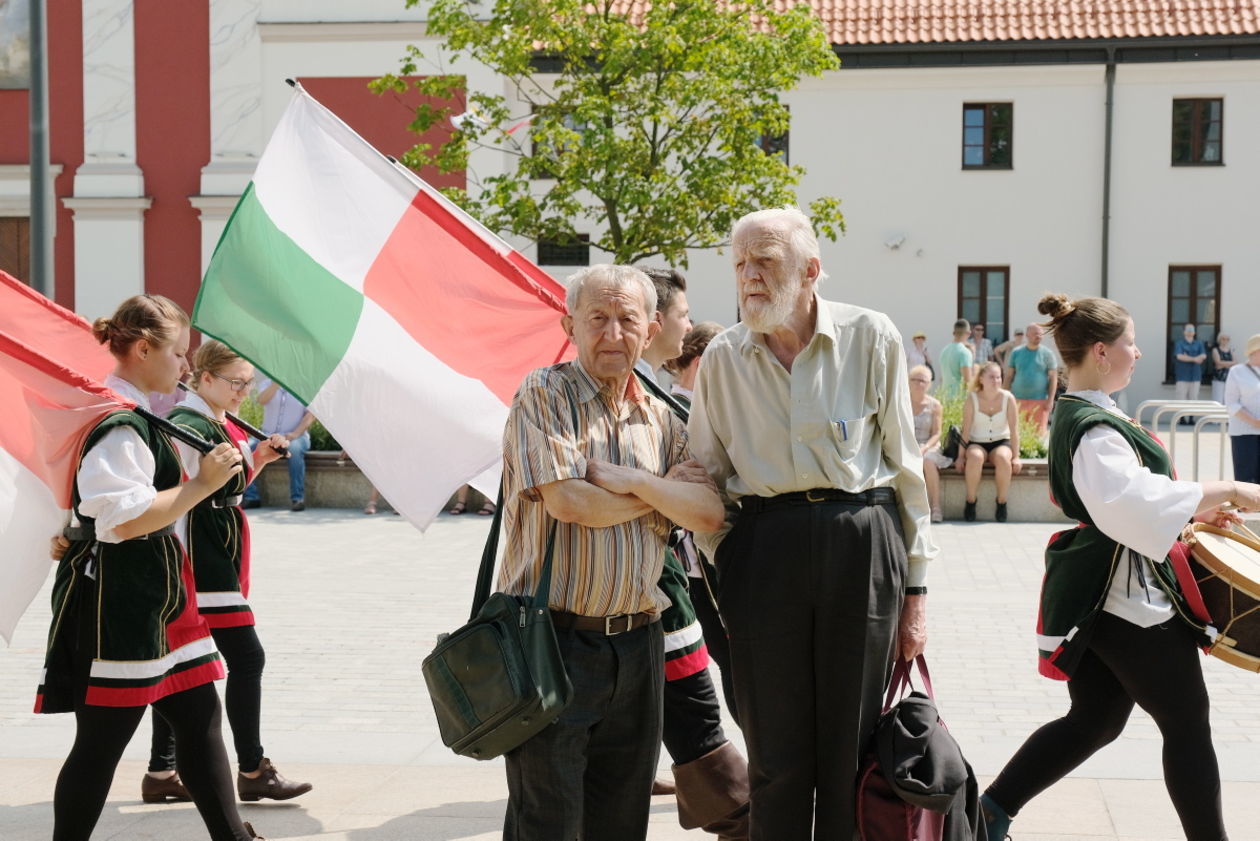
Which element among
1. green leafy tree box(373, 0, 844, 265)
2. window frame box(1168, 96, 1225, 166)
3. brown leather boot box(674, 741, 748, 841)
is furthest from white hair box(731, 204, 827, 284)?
window frame box(1168, 96, 1225, 166)

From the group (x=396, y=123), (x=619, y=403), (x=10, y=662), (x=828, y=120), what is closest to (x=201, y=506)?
(x=619, y=403)

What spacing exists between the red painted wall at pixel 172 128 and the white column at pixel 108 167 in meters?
0.20

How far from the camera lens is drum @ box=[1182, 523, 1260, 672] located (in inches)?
157

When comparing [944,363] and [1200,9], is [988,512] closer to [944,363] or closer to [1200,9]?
[944,363]

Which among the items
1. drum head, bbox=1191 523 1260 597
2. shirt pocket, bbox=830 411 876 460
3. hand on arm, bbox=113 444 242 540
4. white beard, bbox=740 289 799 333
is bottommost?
drum head, bbox=1191 523 1260 597

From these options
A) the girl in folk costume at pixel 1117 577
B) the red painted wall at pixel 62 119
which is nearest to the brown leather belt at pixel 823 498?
the girl in folk costume at pixel 1117 577

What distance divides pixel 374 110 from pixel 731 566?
25071 millimetres

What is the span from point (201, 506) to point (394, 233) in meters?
1.19

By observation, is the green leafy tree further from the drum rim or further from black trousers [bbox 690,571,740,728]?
the drum rim

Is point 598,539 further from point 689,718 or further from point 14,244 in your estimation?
point 14,244

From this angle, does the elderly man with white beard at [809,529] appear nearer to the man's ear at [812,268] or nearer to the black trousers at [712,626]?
the man's ear at [812,268]

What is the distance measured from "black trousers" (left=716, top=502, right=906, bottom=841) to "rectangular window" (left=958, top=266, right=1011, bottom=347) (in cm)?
2593

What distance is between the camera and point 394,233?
4.80 metres

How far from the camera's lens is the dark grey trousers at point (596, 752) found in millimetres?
3453
